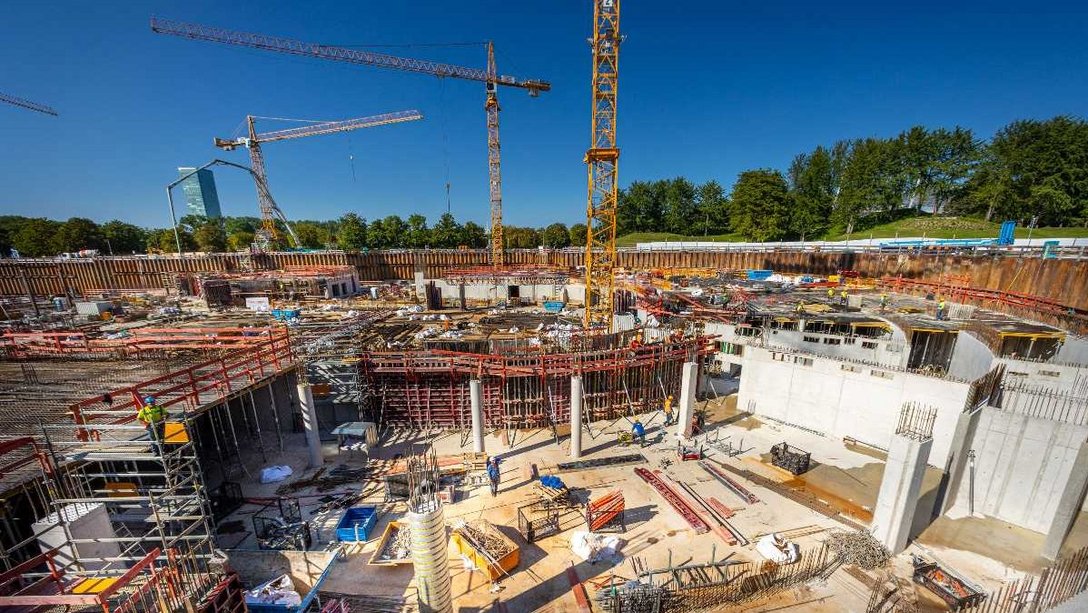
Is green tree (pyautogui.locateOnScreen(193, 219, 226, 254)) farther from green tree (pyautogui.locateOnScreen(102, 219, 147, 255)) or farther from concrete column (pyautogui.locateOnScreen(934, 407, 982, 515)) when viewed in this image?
concrete column (pyautogui.locateOnScreen(934, 407, 982, 515))

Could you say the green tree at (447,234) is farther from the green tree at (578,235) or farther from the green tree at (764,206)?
the green tree at (764,206)

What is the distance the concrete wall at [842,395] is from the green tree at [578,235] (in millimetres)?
72443

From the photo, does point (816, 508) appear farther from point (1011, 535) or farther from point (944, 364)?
point (944, 364)

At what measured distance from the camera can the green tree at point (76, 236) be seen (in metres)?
85.2

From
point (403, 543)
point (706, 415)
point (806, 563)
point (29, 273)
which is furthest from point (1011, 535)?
point (29, 273)

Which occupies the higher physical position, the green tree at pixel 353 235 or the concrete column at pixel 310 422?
the green tree at pixel 353 235

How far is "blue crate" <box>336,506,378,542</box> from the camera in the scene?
12664mm

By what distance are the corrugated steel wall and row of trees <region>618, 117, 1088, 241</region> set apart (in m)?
24.4

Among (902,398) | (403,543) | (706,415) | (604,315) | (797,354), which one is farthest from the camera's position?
(604,315)

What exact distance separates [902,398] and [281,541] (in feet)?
81.6

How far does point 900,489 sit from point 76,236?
140 m

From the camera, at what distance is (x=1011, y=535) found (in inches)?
513

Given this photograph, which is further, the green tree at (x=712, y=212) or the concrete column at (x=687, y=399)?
the green tree at (x=712, y=212)

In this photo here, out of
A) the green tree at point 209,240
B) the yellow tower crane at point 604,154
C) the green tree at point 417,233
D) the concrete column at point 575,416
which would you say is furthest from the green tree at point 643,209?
the green tree at point 209,240
